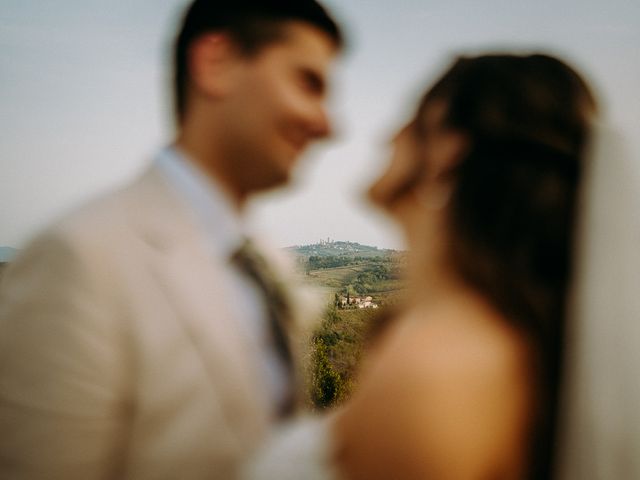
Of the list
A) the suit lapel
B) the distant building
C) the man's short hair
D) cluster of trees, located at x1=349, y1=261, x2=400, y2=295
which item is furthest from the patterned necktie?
the distant building

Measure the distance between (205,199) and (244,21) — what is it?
1000mm

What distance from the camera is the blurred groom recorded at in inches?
62.4

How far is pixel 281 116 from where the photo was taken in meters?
2.25

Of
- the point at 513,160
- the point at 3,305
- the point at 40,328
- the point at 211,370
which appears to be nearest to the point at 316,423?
the point at 211,370

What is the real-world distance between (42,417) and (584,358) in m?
1.96

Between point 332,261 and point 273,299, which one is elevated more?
point 273,299

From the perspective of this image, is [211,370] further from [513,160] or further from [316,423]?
[513,160]

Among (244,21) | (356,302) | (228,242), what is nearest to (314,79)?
(244,21)

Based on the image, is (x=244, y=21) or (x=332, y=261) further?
(x=332, y=261)

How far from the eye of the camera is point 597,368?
153cm

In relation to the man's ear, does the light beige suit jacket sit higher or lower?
lower

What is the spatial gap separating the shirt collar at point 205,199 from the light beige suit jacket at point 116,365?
0.30 meters

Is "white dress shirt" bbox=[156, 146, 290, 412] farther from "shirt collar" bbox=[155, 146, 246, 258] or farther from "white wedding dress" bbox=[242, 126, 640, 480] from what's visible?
"white wedding dress" bbox=[242, 126, 640, 480]

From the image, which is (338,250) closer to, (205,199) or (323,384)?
(323,384)
